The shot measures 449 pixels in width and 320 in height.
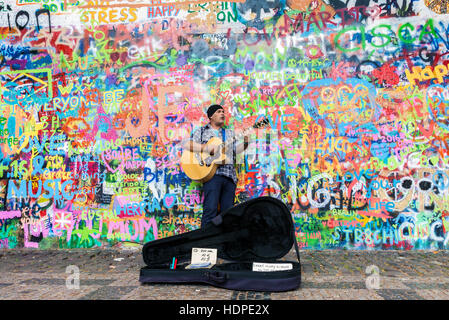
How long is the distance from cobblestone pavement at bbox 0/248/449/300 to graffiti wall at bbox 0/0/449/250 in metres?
0.37

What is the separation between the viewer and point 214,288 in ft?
12.6

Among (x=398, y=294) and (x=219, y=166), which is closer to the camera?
(x=398, y=294)

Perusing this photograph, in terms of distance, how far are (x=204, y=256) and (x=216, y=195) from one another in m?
1.21

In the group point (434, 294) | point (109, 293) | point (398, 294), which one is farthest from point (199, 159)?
point (434, 294)

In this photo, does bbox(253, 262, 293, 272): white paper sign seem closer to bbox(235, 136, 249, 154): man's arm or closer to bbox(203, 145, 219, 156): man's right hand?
bbox(203, 145, 219, 156): man's right hand

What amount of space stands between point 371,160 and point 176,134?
2.86 m

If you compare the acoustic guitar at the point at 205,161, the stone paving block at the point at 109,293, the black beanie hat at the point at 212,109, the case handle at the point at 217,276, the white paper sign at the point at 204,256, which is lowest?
the stone paving block at the point at 109,293

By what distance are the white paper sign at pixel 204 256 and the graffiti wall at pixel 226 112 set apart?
5.36 ft

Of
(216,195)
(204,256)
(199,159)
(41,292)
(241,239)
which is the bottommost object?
(41,292)

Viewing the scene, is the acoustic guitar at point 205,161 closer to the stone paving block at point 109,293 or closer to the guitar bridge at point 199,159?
the guitar bridge at point 199,159

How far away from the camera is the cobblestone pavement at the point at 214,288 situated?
3.60m

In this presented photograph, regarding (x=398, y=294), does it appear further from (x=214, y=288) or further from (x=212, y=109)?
(x=212, y=109)

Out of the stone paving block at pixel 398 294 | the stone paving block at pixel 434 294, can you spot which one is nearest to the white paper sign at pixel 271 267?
the stone paving block at pixel 398 294

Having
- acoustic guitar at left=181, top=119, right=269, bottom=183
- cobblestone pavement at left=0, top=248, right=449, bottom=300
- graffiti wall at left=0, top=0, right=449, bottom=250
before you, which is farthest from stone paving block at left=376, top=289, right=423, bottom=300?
acoustic guitar at left=181, top=119, right=269, bottom=183
